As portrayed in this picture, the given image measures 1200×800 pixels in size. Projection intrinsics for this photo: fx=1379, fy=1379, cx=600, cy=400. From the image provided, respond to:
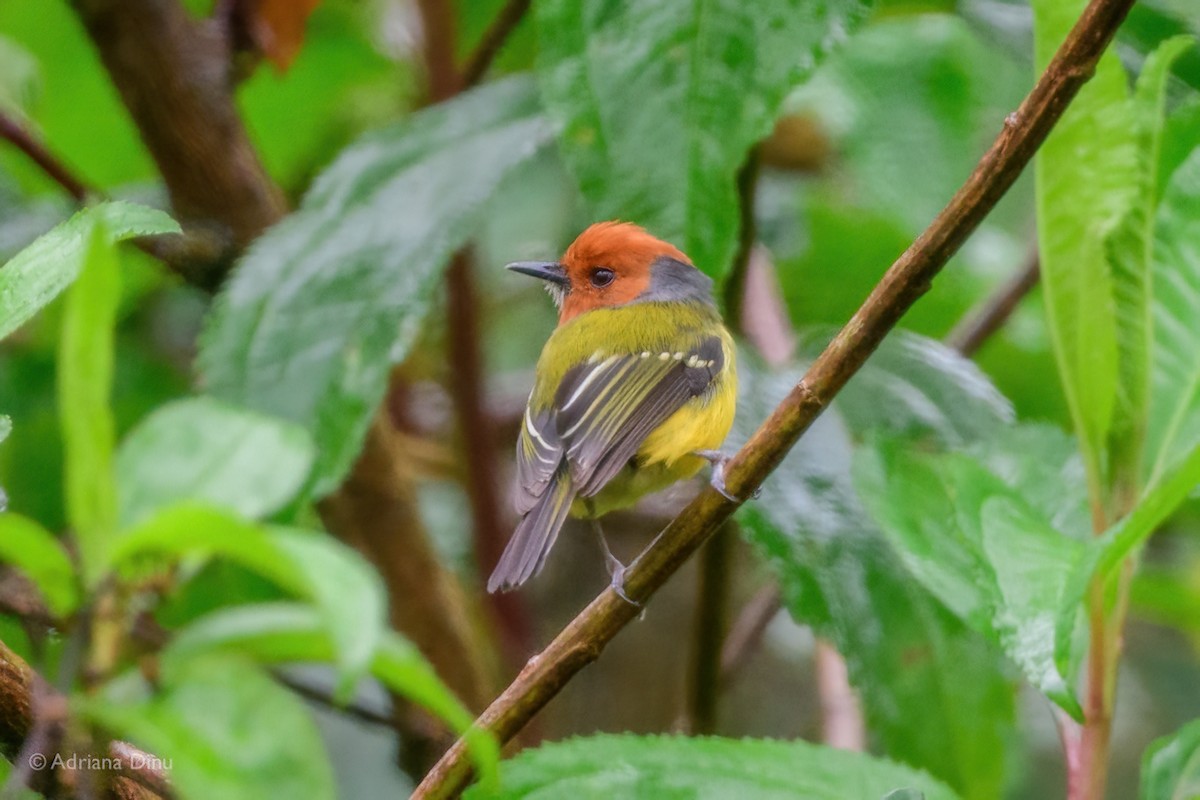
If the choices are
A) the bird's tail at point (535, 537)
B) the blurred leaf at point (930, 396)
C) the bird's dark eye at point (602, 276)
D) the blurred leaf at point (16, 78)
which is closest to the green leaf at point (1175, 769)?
the blurred leaf at point (930, 396)

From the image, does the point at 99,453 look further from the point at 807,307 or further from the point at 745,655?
the point at 807,307

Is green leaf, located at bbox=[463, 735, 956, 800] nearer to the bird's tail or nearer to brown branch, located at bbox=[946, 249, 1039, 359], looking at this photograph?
the bird's tail

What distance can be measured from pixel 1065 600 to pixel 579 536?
2309 millimetres

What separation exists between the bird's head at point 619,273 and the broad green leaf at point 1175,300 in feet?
5.45

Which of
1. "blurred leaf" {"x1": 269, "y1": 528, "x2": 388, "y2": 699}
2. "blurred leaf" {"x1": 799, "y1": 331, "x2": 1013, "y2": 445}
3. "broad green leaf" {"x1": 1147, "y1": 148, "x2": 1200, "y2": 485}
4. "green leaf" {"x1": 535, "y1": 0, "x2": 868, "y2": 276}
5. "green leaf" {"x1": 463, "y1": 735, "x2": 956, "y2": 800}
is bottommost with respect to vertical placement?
"blurred leaf" {"x1": 799, "y1": 331, "x2": 1013, "y2": 445}

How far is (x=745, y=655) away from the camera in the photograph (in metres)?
2.63

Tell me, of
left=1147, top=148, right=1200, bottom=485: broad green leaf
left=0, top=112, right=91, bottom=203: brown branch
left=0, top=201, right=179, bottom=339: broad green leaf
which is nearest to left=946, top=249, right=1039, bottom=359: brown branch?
left=1147, top=148, right=1200, bottom=485: broad green leaf

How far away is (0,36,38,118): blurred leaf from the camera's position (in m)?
3.14

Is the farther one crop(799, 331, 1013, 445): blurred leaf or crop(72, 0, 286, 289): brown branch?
crop(72, 0, 286, 289): brown branch

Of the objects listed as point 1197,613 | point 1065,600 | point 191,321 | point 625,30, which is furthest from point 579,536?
point 1065,600

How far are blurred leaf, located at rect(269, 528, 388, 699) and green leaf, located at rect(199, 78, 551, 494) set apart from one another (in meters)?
1.15

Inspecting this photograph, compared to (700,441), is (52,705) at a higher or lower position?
higher

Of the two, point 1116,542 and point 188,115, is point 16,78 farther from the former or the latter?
point 1116,542

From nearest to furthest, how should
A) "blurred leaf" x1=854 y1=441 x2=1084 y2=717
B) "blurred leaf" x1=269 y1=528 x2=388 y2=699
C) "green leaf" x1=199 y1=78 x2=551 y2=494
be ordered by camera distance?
"blurred leaf" x1=269 y1=528 x2=388 y2=699
"blurred leaf" x1=854 y1=441 x2=1084 y2=717
"green leaf" x1=199 y1=78 x2=551 y2=494
